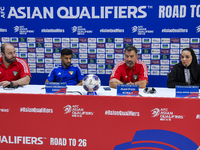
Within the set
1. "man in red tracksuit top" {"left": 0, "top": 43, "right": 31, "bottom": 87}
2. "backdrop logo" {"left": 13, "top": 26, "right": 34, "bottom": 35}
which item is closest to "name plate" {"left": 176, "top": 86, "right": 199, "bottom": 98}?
"man in red tracksuit top" {"left": 0, "top": 43, "right": 31, "bottom": 87}

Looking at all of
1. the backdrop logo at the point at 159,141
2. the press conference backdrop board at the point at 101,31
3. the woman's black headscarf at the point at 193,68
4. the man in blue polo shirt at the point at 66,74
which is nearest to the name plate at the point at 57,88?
the backdrop logo at the point at 159,141

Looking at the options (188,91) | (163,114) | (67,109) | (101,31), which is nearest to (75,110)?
(67,109)

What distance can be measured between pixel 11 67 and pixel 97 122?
1763 millimetres

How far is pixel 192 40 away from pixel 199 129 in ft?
8.27

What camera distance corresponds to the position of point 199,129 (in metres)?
1.30

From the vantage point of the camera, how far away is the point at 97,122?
1.41m

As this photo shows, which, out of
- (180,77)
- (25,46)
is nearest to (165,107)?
(180,77)

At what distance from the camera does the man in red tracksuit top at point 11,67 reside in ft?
8.22

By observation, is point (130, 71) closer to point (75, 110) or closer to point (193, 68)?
point (193, 68)

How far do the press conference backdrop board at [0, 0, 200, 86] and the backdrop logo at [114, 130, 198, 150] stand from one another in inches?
91.8

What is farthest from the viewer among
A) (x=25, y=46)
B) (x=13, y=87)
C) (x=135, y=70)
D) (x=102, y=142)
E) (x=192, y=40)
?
(x=25, y=46)

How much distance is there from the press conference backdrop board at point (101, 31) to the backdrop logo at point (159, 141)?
91.8 inches

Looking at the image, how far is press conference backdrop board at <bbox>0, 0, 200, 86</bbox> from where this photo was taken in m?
3.39

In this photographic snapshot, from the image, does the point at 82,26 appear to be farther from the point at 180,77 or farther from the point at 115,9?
Result: the point at 180,77
